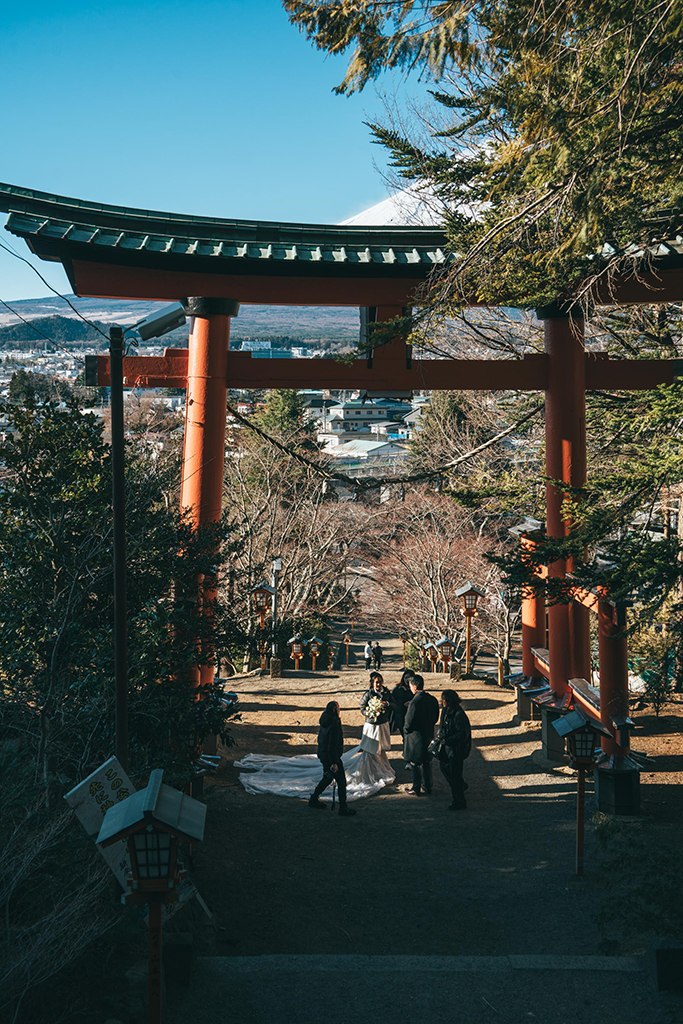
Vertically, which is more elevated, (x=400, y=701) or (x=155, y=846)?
(x=155, y=846)

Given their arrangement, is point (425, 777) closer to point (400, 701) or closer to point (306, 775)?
point (306, 775)

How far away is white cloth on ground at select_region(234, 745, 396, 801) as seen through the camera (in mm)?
9234

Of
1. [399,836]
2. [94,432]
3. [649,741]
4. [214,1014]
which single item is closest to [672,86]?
[94,432]

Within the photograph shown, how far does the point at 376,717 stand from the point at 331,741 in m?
1.22

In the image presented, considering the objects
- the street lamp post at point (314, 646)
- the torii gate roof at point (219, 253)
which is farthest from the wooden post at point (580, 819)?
the street lamp post at point (314, 646)

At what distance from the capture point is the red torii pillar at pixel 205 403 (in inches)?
329

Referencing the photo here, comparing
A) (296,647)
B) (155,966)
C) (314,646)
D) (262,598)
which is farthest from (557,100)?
(314,646)

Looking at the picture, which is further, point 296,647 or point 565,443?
point 296,647

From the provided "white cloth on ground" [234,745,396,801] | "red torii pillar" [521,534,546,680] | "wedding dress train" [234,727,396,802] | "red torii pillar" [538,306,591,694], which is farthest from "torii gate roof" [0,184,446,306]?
"white cloth on ground" [234,745,396,801]

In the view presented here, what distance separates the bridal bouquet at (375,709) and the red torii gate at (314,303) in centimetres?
204

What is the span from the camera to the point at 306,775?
31.8ft

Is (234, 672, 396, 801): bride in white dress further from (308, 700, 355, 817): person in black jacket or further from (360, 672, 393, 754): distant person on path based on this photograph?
(308, 700, 355, 817): person in black jacket

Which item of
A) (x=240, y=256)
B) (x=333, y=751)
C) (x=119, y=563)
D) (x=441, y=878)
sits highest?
(x=240, y=256)

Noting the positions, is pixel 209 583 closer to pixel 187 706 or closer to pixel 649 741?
pixel 187 706
